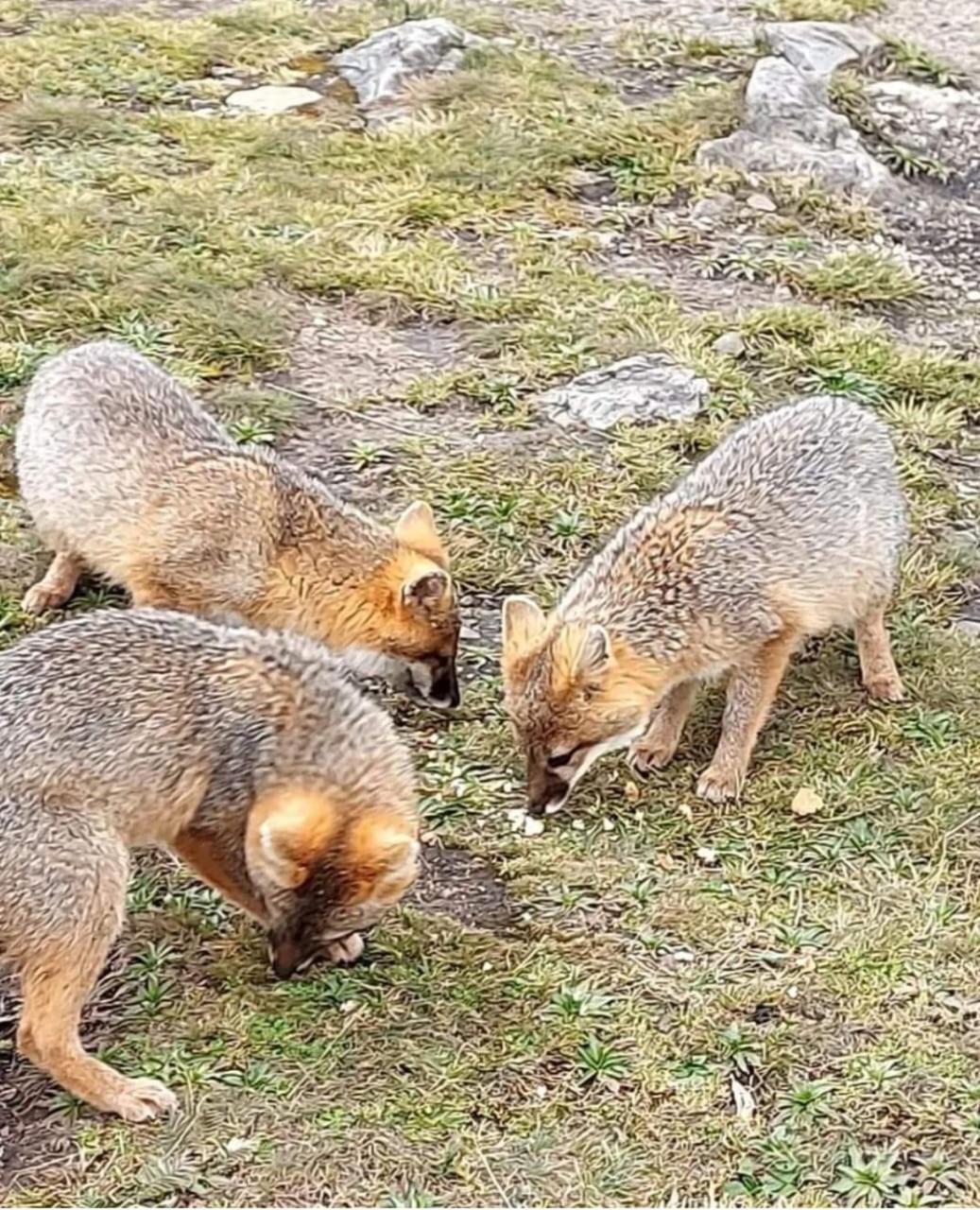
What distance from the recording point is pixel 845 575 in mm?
6504

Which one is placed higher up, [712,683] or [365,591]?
[365,591]

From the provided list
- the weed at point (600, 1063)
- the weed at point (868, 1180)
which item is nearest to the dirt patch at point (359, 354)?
the weed at point (600, 1063)

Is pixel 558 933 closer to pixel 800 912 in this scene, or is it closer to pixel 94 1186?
pixel 800 912

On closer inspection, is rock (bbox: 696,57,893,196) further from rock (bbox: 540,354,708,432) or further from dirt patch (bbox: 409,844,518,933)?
dirt patch (bbox: 409,844,518,933)

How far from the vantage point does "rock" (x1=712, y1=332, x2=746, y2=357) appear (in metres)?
8.92

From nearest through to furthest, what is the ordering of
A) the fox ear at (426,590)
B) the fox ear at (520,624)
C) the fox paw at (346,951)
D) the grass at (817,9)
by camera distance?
1. the fox paw at (346,951)
2. the fox ear at (520,624)
3. the fox ear at (426,590)
4. the grass at (817,9)

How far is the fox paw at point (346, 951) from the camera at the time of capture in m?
5.38

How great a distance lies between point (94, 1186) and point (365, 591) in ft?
8.25

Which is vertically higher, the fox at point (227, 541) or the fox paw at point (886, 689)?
the fox at point (227, 541)

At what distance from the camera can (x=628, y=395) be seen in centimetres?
849

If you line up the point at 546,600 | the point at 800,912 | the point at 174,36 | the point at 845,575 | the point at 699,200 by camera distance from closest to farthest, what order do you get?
the point at 800,912
the point at 845,575
the point at 546,600
the point at 699,200
the point at 174,36

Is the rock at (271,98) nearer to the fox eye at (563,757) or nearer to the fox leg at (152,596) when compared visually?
the fox leg at (152,596)

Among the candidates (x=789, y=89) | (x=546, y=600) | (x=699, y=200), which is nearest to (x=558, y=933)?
(x=546, y=600)

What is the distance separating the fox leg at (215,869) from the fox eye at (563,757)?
3.56ft
